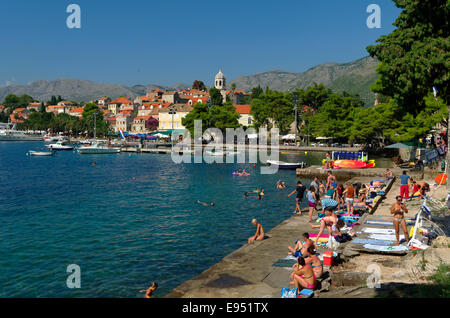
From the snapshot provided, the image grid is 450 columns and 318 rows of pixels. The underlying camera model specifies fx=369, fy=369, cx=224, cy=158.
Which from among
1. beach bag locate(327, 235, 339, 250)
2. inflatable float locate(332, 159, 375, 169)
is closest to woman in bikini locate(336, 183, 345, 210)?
beach bag locate(327, 235, 339, 250)

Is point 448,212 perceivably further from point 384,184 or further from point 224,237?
point 384,184

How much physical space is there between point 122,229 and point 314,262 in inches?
536

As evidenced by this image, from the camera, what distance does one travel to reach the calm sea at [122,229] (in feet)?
47.2

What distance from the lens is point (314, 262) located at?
36.6 ft

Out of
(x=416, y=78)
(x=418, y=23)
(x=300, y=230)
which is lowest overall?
(x=300, y=230)

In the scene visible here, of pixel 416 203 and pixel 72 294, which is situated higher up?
pixel 416 203

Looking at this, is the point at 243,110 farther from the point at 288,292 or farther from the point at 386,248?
the point at 288,292

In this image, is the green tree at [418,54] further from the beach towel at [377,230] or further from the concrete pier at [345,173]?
the concrete pier at [345,173]

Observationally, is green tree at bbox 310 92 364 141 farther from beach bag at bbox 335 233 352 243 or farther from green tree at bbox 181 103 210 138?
beach bag at bbox 335 233 352 243

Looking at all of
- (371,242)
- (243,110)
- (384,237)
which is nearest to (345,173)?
(384,237)
